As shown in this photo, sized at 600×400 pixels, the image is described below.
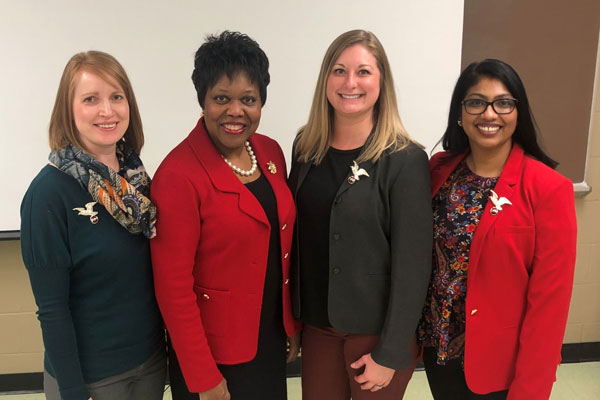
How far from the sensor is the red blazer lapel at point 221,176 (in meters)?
1.32

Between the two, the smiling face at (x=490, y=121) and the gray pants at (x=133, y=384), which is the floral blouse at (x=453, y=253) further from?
the gray pants at (x=133, y=384)

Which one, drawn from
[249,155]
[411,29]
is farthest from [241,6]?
[249,155]

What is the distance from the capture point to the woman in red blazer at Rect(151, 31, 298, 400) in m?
1.28

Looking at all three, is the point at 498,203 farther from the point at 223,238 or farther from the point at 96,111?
the point at 96,111

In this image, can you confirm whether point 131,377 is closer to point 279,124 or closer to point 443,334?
point 443,334

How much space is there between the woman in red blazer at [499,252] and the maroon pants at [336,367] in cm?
19

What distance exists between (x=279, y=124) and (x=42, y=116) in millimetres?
1254

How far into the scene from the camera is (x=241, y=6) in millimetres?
2264

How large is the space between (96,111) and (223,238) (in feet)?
1.69

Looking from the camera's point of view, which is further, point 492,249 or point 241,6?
point 241,6

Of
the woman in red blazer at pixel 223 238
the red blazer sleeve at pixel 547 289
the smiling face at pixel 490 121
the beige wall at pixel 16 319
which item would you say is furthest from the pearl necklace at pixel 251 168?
the beige wall at pixel 16 319

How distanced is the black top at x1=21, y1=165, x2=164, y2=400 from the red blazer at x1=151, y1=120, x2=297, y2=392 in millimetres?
86

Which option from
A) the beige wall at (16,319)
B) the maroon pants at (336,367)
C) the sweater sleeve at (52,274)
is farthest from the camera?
the beige wall at (16,319)

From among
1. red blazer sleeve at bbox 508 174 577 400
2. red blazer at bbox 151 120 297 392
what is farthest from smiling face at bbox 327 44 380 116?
red blazer sleeve at bbox 508 174 577 400
